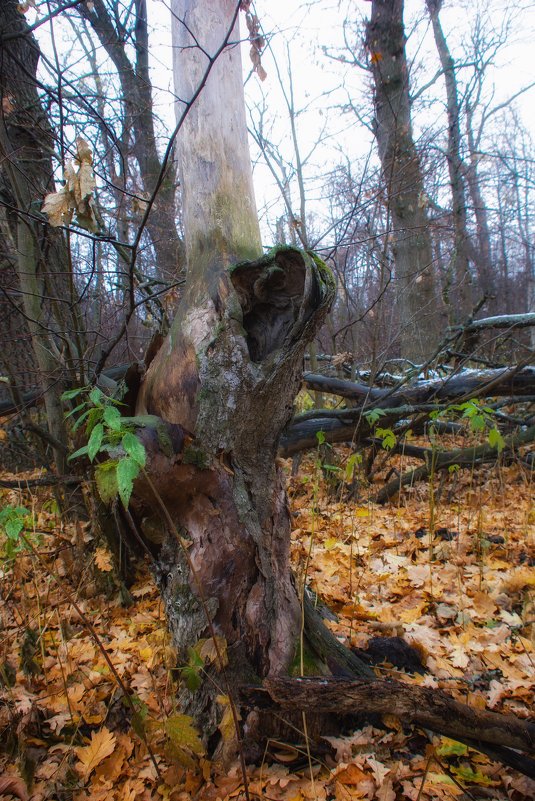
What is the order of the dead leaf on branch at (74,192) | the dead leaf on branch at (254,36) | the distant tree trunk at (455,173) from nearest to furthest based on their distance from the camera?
the dead leaf on branch at (74,192), the dead leaf on branch at (254,36), the distant tree trunk at (455,173)

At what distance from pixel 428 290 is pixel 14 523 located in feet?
23.6

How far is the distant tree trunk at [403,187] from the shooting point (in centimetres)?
572

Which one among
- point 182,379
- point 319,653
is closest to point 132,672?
point 319,653

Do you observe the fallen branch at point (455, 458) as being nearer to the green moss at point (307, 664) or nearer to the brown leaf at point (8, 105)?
the green moss at point (307, 664)

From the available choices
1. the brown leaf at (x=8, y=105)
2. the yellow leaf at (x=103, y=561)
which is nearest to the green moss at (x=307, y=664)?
the yellow leaf at (x=103, y=561)

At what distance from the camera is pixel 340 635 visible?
92.1 inches

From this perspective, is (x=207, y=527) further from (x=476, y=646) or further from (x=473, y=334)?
(x=473, y=334)

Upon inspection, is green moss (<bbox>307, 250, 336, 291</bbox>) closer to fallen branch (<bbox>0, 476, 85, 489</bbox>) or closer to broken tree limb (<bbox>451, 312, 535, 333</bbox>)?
fallen branch (<bbox>0, 476, 85, 489</bbox>)

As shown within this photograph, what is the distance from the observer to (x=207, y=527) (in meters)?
1.77

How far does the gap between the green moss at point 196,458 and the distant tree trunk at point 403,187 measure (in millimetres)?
4499

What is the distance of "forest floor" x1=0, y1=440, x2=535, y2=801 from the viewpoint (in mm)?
1593

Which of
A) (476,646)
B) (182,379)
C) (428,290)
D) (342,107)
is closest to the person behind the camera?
(182,379)

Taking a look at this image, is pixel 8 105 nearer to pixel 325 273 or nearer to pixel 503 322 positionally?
pixel 325 273

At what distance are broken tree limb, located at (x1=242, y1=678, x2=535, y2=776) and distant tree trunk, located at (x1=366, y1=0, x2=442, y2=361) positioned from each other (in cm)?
471
